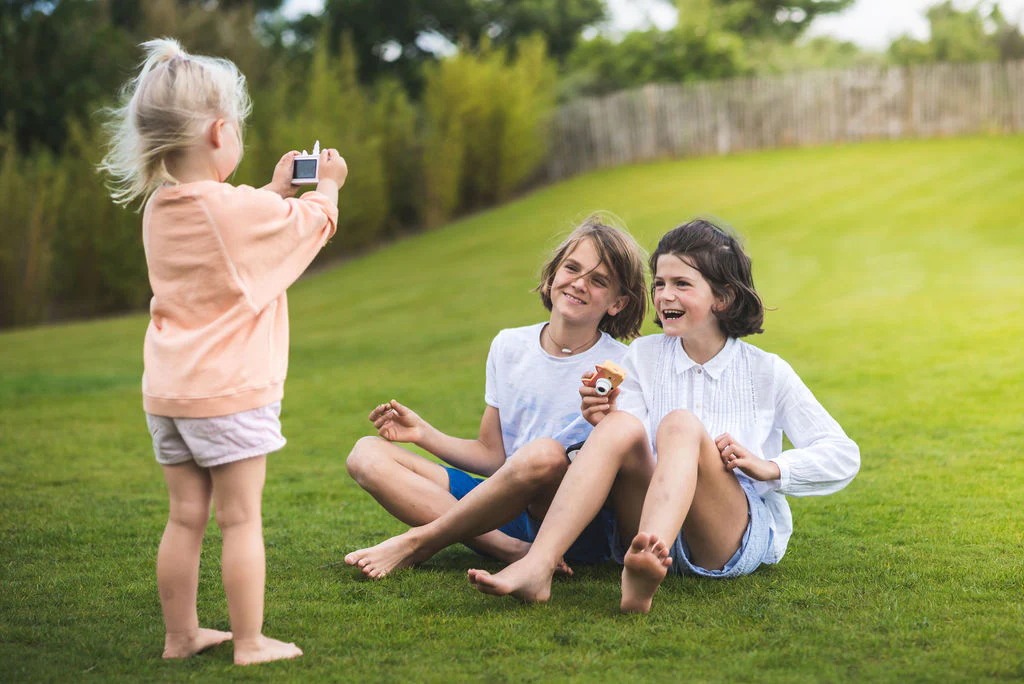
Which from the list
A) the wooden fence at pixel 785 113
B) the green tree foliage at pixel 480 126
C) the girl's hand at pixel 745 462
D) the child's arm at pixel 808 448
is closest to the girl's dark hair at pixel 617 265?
the child's arm at pixel 808 448

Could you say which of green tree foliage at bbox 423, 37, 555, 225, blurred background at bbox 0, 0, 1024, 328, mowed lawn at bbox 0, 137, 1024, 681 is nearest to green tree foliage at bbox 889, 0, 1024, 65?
blurred background at bbox 0, 0, 1024, 328

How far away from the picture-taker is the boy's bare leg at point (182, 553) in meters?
2.38

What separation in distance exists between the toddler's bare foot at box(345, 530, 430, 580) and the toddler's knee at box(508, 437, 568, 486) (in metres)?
0.50

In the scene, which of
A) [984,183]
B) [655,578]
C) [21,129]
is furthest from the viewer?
[21,129]

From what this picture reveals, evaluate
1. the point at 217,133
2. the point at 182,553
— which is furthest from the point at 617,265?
the point at 182,553

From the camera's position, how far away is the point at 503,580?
269 cm

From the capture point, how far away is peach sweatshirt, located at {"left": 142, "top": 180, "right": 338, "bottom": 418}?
2.29m

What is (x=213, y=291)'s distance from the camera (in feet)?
7.57

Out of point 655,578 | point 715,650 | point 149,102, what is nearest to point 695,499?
point 655,578

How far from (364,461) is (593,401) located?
0.85 m

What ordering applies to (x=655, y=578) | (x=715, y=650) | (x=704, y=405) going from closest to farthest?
(x=715, y=650) → (x=655, y=578) → (x=704, y=405)

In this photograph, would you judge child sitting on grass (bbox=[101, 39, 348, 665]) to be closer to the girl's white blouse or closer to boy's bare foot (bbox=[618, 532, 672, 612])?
boy's bare foot (bbox=[618, 532, 672, 612])

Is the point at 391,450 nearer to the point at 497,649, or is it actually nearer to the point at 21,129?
the point at 497,649

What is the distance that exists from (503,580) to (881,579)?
1.18 meters
